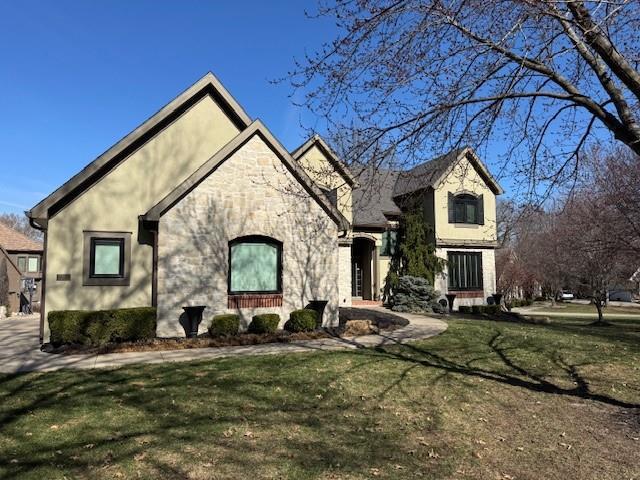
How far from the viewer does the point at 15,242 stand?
38.0m

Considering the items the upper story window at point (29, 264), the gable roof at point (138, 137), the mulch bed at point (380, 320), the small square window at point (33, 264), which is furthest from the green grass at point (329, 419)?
the small square window at point (33, 264)

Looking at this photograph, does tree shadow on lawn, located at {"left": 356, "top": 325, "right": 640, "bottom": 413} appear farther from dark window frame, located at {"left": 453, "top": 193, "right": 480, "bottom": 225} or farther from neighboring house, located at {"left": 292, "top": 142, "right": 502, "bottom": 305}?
dark window frame, located at {"left": 453, "top": 193, "right": 480, "bottom": 225}

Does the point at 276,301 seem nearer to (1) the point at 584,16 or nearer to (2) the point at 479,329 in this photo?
(2) the point at 479,329

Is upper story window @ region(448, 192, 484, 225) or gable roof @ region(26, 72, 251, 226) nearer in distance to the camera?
gable roof @ region(26, 72, 251, 226)

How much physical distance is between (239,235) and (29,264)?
33.6 meters

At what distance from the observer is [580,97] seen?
21.3ft

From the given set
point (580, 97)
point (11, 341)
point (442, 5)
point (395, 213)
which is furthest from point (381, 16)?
point (395, 213)

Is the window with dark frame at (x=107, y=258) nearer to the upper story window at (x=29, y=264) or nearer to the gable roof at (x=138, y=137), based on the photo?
the gable roof at (x=138, y=137)

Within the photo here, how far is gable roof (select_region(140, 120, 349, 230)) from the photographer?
1250cm

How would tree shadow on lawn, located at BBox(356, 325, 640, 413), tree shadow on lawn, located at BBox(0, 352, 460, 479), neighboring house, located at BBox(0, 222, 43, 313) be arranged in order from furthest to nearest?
neighboring house, located at BBox(0, 222, 43, 313), tree shadow on lawn, located at BBox(356, 325, 640, 413), tree shadow on lawn, located at BBox(0, 352, 460, 479)

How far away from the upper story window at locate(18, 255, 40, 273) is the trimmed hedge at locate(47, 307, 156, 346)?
31.9m

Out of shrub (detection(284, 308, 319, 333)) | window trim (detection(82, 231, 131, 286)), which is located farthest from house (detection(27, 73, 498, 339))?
shrub (detection(284, 308, 319, 333))

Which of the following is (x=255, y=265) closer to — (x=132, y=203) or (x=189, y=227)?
(x=189, y=227)

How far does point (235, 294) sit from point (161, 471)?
8799mm
